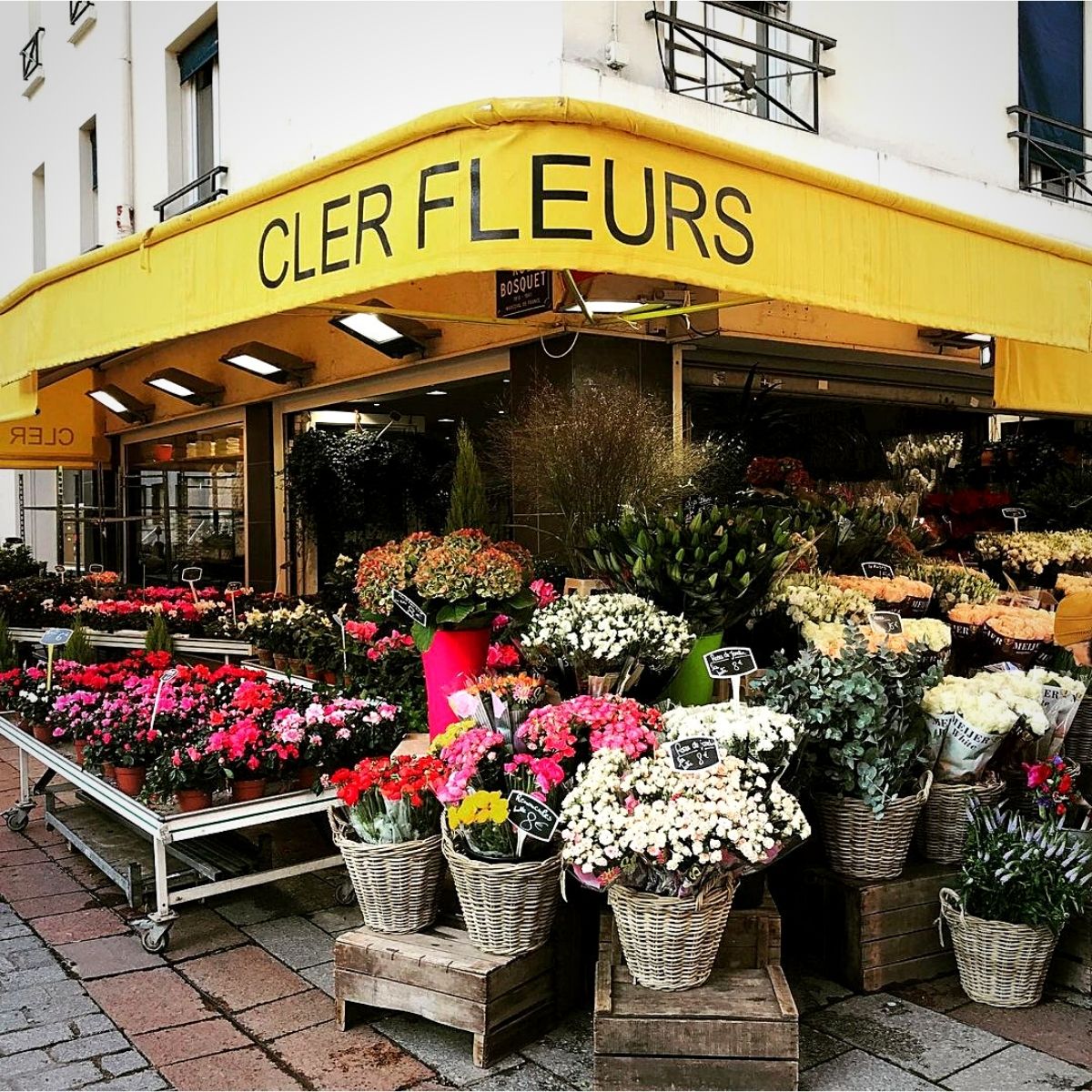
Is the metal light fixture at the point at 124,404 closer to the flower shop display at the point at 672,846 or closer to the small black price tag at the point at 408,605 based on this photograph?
the small black price tag at the point at 408,605

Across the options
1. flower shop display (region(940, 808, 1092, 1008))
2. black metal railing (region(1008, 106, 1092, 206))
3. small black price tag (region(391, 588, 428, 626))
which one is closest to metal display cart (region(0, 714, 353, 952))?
small black price tag (region(391, 588, 428, 626))

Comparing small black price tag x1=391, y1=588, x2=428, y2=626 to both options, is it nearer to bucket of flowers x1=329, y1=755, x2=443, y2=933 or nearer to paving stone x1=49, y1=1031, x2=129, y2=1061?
bucket of flowers x1=329, y1=755, x2=443, y2=933

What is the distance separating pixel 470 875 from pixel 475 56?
4827 mm

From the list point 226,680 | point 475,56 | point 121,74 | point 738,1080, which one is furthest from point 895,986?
point 121,74

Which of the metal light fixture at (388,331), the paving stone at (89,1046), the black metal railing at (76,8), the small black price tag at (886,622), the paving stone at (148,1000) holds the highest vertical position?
the black metal railing at (76,8)

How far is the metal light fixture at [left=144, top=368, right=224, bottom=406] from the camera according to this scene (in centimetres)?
1038

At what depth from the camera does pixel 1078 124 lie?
9.09 metres

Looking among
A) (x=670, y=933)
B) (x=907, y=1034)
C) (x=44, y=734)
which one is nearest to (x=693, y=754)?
(x=670, y=933)

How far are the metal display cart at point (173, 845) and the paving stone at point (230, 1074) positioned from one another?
2.92 ft

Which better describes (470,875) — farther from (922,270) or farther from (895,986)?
(922,270)

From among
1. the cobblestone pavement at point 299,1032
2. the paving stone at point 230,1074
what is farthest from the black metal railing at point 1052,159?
the paving stone at point 230,1074

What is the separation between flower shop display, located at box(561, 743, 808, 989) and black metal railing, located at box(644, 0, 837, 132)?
4.55 metres

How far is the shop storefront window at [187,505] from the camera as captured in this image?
35.6 feet

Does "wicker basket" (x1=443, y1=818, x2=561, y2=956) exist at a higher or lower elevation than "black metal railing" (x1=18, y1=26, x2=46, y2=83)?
lower
